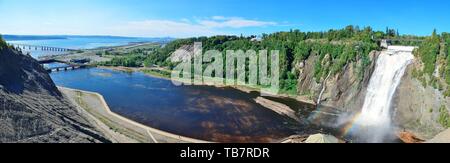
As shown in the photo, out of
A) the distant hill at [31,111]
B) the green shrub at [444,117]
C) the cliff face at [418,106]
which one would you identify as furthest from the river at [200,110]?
the distant hill at [31,111]

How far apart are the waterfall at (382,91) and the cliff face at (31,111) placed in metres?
25.4

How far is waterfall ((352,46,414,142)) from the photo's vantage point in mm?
36000

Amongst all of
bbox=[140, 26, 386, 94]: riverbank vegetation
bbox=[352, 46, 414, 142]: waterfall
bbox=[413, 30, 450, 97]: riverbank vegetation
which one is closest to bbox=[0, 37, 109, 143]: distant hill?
bbox=[352, 46, 414, 142]: waterfall

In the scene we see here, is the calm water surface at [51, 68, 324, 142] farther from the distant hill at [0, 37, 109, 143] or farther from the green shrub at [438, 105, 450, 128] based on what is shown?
the distant hill at [0, 37, 109, 143]

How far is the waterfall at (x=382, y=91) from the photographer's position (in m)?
36.0

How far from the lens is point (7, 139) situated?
15.1 metres

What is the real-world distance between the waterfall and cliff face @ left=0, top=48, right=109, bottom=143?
2535cm

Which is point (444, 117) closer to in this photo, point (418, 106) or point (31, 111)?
point (418, 106)

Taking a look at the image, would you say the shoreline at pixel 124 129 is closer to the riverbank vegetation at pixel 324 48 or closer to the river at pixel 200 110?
the river at pixel 200 110

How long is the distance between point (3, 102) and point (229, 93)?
128ft

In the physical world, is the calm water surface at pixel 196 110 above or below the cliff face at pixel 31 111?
below

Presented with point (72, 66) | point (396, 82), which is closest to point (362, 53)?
point (396, 82)

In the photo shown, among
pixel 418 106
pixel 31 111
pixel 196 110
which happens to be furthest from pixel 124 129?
pixel 418 106

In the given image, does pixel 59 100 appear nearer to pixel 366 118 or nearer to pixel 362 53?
pixel 366 118
